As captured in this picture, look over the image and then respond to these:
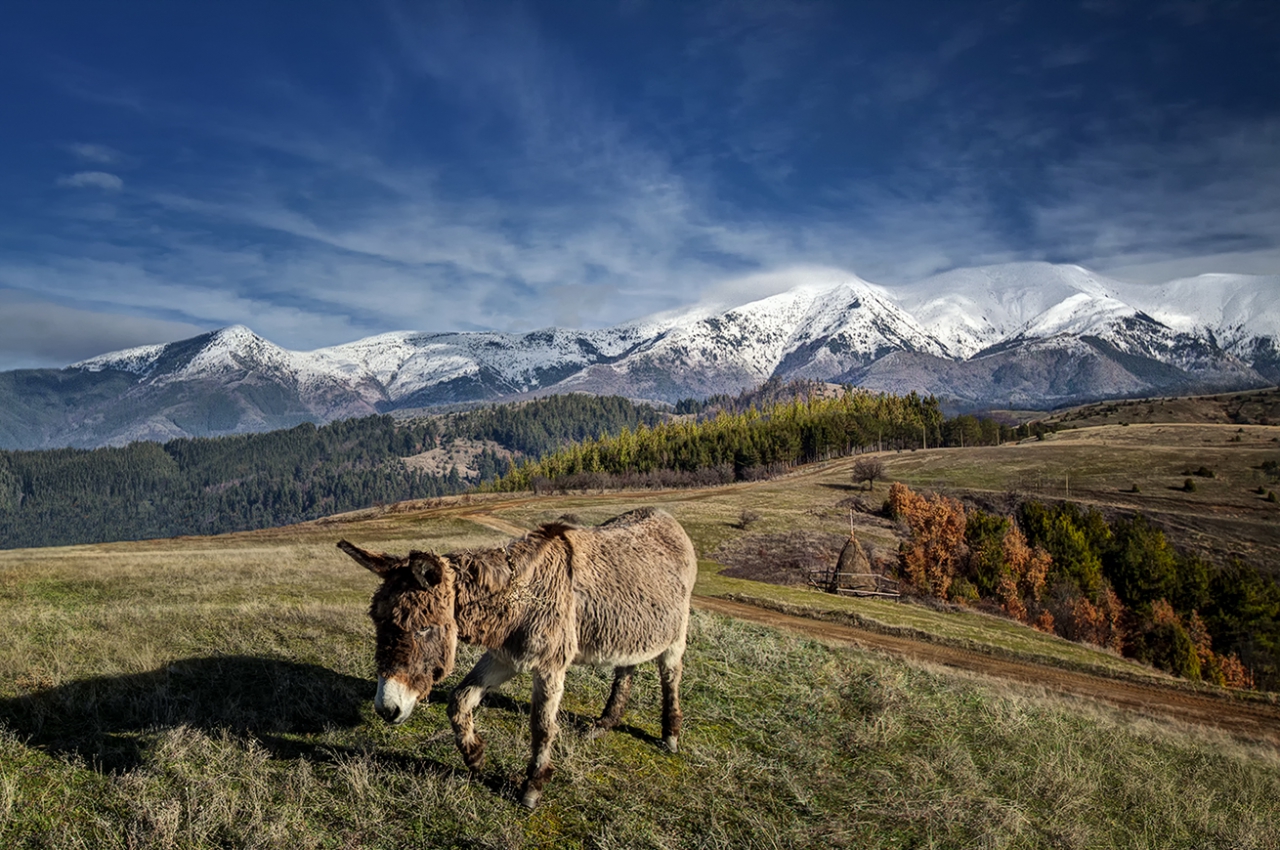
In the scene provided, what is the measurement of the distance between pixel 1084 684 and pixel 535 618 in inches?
1016

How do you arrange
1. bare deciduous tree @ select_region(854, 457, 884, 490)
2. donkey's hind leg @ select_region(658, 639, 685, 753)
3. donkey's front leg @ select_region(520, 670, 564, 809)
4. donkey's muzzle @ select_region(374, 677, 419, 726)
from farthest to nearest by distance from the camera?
bare deciduous tree @ select_region(854, 457, 884, 490) → donkey's hind leg @ select_region(658, 639, 685, 753) → donkey's front leg @ select_region(520, 670, 564, 809) → donkey's muzzle @ select_region(374, 677, 419, 726)

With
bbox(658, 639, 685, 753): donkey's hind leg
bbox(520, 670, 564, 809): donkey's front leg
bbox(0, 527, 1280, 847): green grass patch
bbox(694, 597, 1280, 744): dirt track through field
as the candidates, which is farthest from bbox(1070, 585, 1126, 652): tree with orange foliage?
bbox(520, 670, 564, 809): donkey's front leg

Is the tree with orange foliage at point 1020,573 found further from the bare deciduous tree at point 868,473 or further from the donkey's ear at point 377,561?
the donkey's ear at point 377,561

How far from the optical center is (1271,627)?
6838cm

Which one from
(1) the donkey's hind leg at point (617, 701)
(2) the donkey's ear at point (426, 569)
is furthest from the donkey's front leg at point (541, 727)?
(1) the donkey's hind leg at point (617, 701)

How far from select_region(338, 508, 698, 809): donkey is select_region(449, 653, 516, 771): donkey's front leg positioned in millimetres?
14

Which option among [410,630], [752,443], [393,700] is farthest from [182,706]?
[752,443]

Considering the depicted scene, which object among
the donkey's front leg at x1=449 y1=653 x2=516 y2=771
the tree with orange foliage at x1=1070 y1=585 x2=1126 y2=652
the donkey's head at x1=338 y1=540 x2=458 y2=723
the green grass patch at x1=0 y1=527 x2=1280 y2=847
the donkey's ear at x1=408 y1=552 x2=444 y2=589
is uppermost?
the donkey's ear at x1=408 y1=552 x2=444 y2=589

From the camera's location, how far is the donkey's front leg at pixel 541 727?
295 inches

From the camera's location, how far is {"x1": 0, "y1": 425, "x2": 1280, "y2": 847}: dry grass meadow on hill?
700 cm

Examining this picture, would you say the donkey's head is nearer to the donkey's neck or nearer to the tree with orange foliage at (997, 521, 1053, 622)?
the donkey's neck

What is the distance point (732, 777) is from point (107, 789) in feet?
23.5

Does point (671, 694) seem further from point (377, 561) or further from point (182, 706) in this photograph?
point (182, 706)

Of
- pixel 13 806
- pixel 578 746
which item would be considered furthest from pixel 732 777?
pixel 13 806
